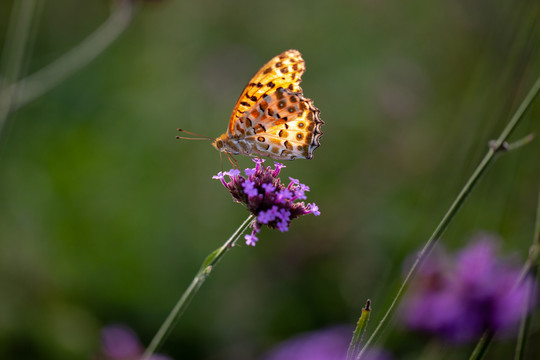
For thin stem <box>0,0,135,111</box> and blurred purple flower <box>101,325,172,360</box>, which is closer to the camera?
blurred purple flower <box>101,325,172,360</box>

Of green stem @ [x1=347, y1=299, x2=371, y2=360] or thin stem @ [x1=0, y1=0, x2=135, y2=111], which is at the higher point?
thin stem @ [x1=0, y1=0, x2=135, y2=111]

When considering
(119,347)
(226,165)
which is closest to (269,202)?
(119,347)

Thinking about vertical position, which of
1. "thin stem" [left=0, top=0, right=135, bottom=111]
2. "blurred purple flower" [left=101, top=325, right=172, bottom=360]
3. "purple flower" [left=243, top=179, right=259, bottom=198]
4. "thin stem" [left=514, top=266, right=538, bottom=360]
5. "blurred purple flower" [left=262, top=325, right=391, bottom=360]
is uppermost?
"thin stem" [left=0, top=0, right=135, bottom=111]

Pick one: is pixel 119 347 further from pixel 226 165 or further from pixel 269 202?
pixel 226 165

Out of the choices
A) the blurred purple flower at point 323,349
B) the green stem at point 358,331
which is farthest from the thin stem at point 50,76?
the green stem at point 358,331

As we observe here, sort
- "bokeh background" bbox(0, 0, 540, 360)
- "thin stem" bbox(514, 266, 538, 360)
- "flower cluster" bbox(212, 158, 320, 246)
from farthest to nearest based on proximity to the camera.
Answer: "bokeh background" bbox(0, 0, 540, 360) < "flower cluster" bbox(212, 158, 320, 246) < "thin stem" bbox(514, 266, 538, 360)

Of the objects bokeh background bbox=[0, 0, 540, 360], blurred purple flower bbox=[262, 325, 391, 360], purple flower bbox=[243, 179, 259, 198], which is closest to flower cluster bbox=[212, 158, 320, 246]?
purple flower bbox=[243, 179, 259, 198]

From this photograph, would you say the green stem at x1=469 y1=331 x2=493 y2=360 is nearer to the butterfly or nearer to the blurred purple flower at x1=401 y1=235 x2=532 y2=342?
the blurred purple flower at x1=401 y1=235 x2=532 y2=342
